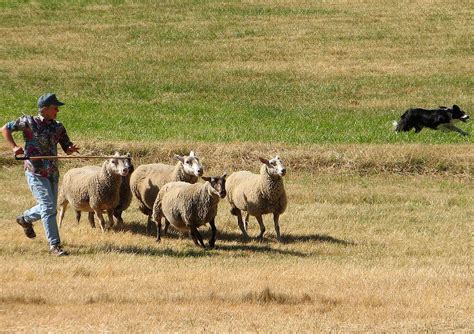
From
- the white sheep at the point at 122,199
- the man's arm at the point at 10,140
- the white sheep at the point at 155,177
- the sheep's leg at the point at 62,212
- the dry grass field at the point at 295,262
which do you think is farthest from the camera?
the sheep's leg at the point at 62,212

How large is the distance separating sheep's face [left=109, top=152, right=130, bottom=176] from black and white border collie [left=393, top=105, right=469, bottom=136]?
12249mm

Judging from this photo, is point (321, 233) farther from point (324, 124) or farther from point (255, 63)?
point (255, 63)

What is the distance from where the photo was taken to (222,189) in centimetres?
1520

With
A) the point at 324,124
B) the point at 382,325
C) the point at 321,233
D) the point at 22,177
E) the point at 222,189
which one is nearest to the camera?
the point at 382,325

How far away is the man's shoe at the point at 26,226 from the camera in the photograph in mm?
14945

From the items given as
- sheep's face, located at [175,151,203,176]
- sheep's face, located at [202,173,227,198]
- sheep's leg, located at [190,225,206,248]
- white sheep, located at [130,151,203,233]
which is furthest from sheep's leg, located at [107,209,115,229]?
sheep's face, located at [202,173,227,198]

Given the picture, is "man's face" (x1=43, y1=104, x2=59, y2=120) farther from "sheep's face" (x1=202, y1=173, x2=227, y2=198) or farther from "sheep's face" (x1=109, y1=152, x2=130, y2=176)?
"sheep's face" (x1=202, y1=173, x2=227, y2=198)

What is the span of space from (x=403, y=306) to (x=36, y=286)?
4263 mm

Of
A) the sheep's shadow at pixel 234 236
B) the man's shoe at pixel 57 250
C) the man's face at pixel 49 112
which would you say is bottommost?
the sheep's shadow at pixel 234 236

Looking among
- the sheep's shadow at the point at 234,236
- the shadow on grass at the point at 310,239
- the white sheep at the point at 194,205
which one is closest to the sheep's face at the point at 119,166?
the white sheep at the point at 194,205

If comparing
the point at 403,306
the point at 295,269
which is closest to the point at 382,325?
the point at 403,306

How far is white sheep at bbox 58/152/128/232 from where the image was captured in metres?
16.6

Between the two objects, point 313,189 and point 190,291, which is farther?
point 313,189

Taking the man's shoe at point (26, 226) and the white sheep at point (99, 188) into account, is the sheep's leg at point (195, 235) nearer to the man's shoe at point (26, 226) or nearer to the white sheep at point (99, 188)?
the white sheep at point (99, 188)
